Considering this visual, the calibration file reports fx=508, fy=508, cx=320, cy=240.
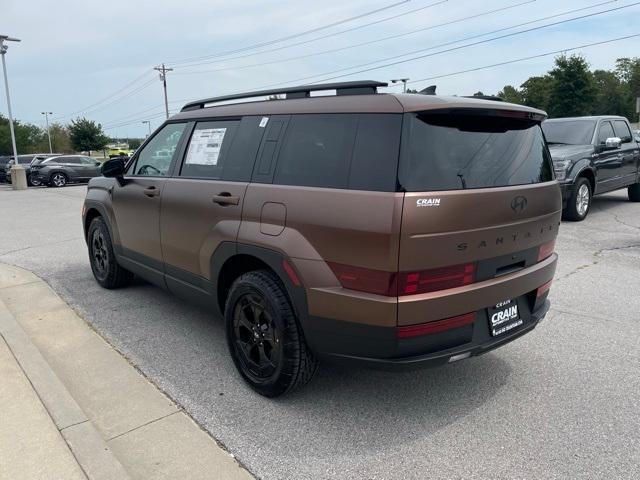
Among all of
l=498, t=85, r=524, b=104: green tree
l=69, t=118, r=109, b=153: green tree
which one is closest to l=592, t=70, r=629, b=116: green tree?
l=498, t=85, r=524, b=104: green tree

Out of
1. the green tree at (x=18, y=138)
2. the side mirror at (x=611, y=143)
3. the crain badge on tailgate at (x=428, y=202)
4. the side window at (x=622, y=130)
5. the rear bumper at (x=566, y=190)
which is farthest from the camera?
the green tree at (x=18, y=138)

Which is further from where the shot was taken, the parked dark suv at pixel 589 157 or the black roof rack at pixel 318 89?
the parked dark suv at pixel 589 157

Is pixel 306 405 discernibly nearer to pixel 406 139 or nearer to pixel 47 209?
pixel 406 139

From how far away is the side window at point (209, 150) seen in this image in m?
3.68

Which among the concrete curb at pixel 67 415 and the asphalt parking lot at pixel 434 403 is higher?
the concrete curb at pixel 67 415

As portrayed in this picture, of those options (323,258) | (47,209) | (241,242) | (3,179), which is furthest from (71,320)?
(3,179)

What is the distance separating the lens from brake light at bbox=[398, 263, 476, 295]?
2.51 m

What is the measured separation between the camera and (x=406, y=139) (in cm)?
258

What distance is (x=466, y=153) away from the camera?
2791mm

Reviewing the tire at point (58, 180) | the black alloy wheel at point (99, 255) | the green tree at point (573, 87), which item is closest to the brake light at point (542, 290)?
the black alloy wheel at point (99, 255)

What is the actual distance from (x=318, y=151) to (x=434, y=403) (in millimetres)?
1714

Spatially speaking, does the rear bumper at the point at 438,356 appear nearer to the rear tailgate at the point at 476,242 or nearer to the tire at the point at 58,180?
the rear tailgate at the point at 476,242

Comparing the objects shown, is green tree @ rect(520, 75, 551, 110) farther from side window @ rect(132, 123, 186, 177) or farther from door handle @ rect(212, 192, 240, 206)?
door handle @ rect(212, 192, 240, 206)

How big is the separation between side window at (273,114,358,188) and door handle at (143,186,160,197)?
1.56m
